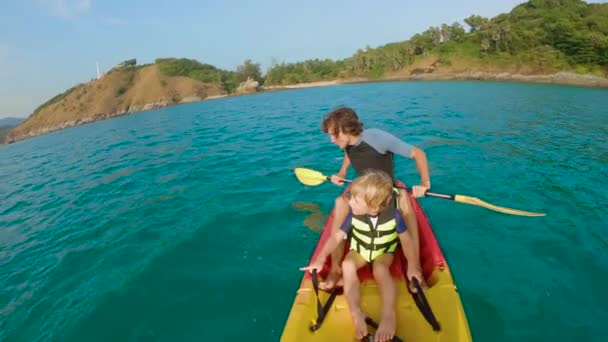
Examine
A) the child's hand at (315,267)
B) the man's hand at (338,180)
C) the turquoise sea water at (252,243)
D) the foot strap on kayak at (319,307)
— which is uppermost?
the man's hand at (338,180)

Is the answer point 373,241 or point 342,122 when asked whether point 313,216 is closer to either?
point 342,122

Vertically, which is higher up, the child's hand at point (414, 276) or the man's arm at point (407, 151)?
the man's arm at point (407, 151)

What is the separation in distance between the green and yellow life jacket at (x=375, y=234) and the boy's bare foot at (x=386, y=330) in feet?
1.97

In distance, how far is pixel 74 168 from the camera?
1171cm

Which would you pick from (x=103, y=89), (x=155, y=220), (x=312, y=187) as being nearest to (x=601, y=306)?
(x=312, y=187)

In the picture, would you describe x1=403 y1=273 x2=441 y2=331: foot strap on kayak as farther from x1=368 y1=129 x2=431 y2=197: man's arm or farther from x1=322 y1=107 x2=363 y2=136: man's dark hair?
x1=322 y1=107 x2=363 y2=136: man's dark hair

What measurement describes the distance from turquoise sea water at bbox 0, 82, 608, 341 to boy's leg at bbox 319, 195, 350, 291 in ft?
2.38

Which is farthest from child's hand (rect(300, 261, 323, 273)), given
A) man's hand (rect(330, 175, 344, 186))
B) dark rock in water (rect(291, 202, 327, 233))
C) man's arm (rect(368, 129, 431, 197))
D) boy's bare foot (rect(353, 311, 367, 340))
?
dark rock in water (rect(291, 202, 327, 233))

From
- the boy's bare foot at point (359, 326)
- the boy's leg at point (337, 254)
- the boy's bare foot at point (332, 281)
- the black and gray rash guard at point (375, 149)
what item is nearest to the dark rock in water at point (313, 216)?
the black and gray rash guard at point (375, 149)

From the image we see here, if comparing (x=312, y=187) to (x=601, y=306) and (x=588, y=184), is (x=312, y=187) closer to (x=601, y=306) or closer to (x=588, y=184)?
(x=601, y=306)

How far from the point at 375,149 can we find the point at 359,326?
1919 millimetres

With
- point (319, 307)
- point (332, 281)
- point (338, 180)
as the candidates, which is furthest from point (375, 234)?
point (338, 180)

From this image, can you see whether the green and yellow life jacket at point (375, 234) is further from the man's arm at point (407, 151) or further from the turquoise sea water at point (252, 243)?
the turquoise sea water at point (252, 243)

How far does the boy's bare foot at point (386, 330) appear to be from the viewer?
7.23 feet
